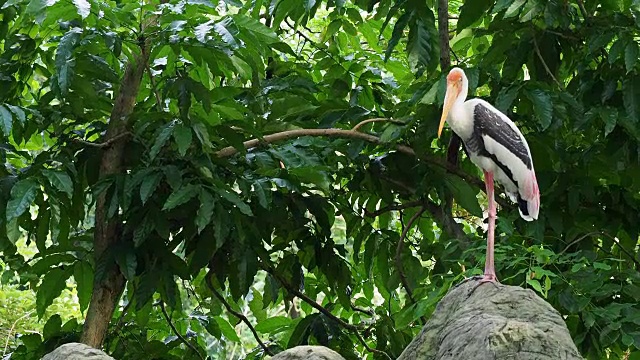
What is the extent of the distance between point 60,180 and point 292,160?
1.10m

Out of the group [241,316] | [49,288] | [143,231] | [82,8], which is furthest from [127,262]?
[82,8]

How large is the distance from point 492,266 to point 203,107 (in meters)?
1.47

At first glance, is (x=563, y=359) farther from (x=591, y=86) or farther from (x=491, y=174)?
(x=591, y=86)

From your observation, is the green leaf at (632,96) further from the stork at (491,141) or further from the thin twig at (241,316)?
the thin twig at (241,316)

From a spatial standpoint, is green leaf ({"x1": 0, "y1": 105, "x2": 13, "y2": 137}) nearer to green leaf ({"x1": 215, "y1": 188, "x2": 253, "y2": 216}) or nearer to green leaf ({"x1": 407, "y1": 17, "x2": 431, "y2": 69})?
green leaf ({"x1": 215, "y1": 188, "x2": 253, "y2": 216})

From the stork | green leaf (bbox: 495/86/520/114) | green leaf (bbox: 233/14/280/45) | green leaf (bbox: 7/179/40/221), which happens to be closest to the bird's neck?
A: the stork

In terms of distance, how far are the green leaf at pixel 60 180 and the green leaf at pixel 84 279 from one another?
2.65 feet

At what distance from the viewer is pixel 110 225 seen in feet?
16.8

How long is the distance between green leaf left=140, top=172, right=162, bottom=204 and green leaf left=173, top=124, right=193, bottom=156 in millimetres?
235

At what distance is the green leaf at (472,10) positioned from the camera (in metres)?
5.01

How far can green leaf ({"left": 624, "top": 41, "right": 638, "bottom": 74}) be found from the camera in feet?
15.0

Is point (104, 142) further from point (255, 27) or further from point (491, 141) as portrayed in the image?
point (491, 141)

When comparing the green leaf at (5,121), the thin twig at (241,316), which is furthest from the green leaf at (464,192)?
the green leaf at (5,121)

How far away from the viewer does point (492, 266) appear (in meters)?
3.98
